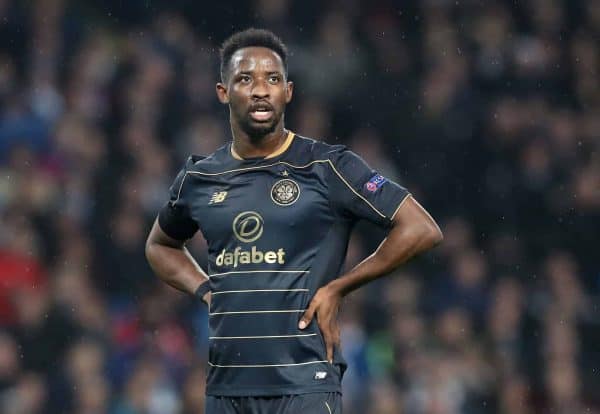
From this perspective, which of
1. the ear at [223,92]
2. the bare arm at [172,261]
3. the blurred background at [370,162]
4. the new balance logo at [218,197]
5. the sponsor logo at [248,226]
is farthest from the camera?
the blurred background at [370,162]

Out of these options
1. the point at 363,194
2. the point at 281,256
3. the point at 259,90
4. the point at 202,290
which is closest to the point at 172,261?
the point at 202,290

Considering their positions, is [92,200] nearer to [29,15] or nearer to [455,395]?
[29,15]

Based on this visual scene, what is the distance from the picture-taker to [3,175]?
10.1 meters

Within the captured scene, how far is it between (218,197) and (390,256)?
0.67m

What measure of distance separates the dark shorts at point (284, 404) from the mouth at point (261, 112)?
1.00m

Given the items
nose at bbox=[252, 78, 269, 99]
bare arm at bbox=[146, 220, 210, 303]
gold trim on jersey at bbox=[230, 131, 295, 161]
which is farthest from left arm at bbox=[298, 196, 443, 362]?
bare arm at bbox=[146, 220, 210, 303]

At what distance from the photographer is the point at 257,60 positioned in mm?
5129

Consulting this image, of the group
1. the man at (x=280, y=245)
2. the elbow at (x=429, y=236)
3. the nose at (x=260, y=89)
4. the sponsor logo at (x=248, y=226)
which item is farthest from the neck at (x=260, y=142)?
the elbow at (x=429, y=236)

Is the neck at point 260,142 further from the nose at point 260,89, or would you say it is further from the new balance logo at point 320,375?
the new balance logo at point 320,375

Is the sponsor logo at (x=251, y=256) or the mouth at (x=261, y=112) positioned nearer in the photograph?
the sponsor logo at (x=251, y=256)

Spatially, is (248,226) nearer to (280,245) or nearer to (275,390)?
(280,245)

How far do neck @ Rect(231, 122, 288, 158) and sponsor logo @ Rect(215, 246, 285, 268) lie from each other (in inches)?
15.1

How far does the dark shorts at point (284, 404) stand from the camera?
4.91 m

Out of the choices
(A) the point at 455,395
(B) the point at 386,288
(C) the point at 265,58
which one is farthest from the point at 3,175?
(C) the point at 265,58
